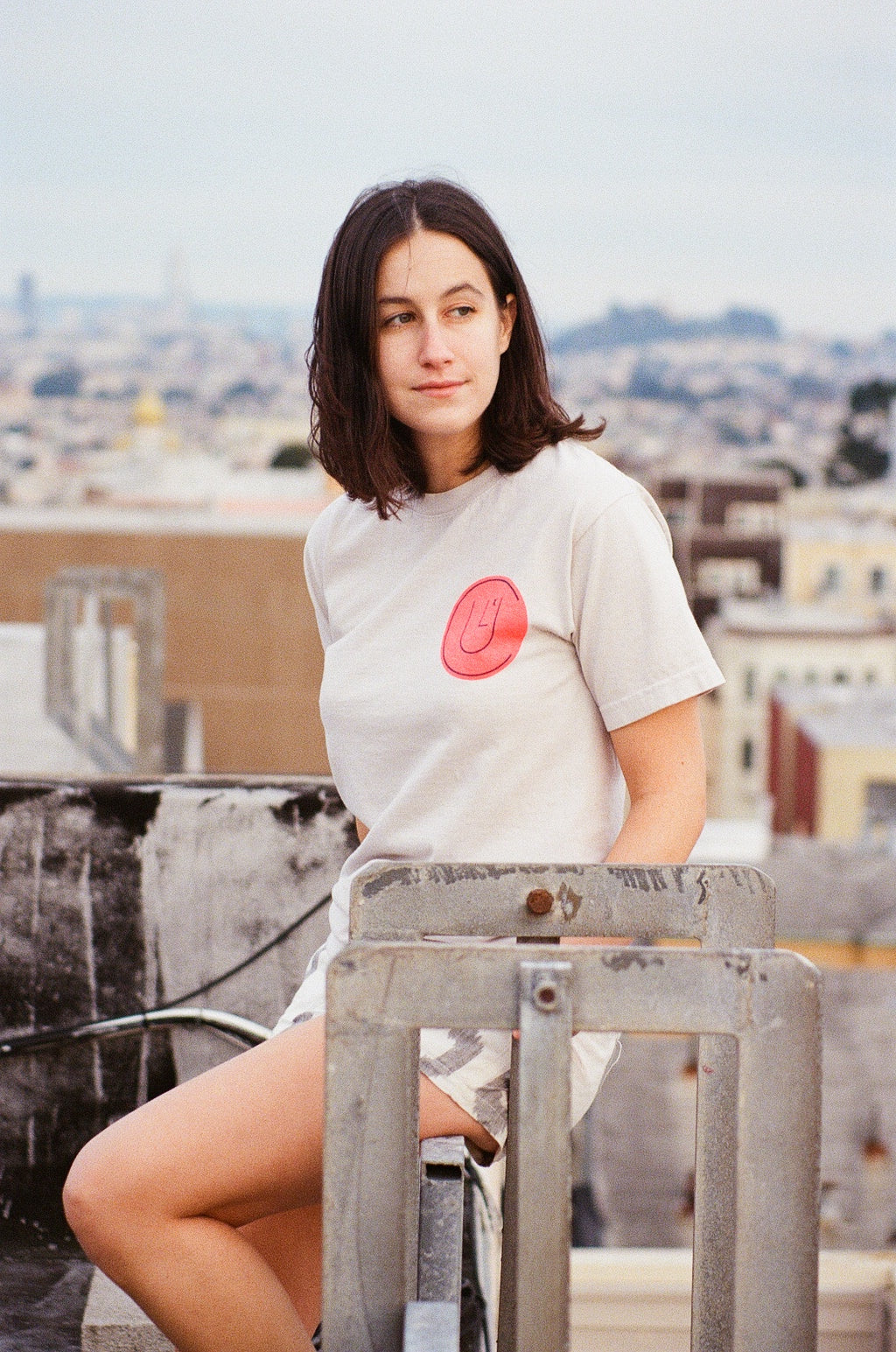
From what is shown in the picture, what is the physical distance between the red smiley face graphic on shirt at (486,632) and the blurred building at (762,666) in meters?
40.7

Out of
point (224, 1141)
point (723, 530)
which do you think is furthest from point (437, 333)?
point (723, 530)

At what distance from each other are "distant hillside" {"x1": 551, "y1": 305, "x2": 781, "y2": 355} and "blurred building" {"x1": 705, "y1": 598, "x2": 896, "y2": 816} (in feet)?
110

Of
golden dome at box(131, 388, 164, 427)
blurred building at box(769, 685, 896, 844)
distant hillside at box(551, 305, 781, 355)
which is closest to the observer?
blurred building at box(769, 685, 896, 844)

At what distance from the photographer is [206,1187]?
109 centimetres

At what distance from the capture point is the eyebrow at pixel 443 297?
128cm

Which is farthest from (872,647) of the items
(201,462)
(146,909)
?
(146,909)

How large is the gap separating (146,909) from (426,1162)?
0.92m

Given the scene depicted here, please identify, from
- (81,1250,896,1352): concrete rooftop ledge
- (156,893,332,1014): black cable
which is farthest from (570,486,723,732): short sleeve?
(81,1250,896,1352): concrete rooftop ledge

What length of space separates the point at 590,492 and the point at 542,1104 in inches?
23.2

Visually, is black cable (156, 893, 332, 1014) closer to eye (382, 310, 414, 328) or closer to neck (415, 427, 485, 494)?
neck (415, 427, 485, 494)

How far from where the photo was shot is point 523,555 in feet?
4.16

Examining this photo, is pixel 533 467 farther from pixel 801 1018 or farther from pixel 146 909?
pixel 146 909

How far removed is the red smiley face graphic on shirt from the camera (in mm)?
1248

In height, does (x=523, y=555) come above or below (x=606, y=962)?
above
